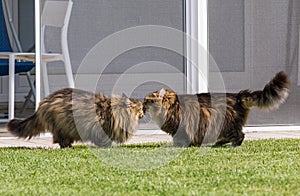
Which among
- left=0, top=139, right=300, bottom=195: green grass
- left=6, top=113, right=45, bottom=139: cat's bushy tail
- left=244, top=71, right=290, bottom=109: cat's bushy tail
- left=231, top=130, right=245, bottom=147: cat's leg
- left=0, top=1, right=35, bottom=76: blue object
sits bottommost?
left=0, top=139, right=300, bottom=195: green grass

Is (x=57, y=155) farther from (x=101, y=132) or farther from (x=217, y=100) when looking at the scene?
(x=217, y=100)

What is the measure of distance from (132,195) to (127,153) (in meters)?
1.28

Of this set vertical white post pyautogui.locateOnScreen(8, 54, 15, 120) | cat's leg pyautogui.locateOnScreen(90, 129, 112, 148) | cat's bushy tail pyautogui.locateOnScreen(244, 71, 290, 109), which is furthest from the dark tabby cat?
vertical white post pyautogui.locateOnScreen(8, 54, 15, 120)

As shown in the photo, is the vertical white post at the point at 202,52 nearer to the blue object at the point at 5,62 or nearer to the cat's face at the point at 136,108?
the cat's face at the point at 136,108

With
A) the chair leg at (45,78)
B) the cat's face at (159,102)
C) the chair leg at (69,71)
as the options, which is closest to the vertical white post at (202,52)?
the chair leg at (69,71)

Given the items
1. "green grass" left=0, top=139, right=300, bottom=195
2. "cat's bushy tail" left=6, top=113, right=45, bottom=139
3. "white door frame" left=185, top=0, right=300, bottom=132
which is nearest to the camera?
"green grass" left=0, top=139, right=300, bottom=195

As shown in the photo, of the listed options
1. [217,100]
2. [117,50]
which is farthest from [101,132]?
[117,50]

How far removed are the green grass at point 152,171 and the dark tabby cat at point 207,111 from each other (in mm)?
141

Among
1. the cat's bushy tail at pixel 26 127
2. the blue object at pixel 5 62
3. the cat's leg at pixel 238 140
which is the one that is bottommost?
the cat's leg at pixel 238 140

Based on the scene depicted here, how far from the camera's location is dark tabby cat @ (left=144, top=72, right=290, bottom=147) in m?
Answer: 4.41

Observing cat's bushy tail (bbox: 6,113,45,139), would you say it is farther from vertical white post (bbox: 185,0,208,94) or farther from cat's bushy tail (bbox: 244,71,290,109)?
vertical white post (bbox: 185,0,208,94)

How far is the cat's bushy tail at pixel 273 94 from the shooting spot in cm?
441

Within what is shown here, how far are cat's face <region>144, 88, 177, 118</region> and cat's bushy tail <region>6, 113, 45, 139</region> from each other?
676 millimetres

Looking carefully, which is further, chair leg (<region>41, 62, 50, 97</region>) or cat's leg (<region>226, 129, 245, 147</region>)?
chair leg (<region>41, 62, 50, 97</region>)
